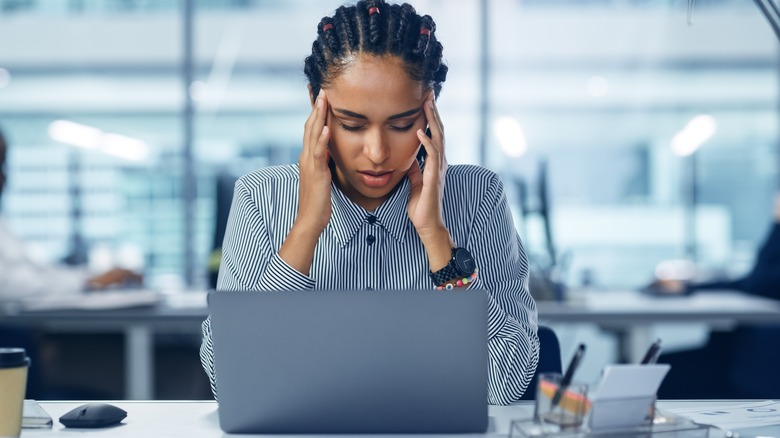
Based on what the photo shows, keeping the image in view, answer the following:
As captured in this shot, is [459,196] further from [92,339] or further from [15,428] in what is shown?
[92,339]

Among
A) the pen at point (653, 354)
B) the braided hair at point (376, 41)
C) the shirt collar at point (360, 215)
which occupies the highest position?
the braided hair at point (376, 41)

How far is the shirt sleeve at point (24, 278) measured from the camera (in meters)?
3.66

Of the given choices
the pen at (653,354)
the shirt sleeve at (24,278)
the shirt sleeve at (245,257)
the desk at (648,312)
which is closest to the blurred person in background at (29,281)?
the shirt sleeve at (24,278)

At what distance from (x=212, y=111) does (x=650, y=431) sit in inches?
199

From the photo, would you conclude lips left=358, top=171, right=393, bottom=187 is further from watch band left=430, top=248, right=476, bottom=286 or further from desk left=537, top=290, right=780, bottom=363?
desk left=537, top=290, right=780, bottom=363

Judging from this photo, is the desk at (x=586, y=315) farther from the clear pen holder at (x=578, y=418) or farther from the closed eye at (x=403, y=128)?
the clear pen holder at (x=578, y=418)

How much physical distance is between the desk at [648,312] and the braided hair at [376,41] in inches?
70.4

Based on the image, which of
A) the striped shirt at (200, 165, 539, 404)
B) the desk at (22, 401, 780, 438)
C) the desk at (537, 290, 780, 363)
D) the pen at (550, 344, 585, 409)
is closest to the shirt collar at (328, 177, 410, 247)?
the striped shirt at (200, 165, 539, 404)

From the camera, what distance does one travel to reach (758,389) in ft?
11.0

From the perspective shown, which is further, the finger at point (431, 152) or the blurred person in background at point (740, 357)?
the blurred person in background at point (740, 357)

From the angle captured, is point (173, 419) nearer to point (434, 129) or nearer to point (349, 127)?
point (349, 127)

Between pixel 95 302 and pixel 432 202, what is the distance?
85.8 inches

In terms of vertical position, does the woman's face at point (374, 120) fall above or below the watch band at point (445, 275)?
above

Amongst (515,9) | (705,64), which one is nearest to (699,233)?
(705,64)
